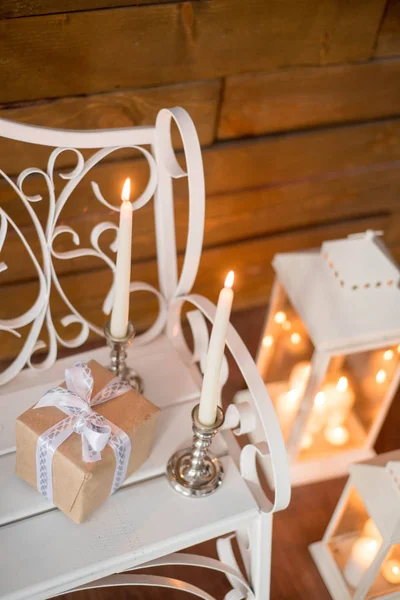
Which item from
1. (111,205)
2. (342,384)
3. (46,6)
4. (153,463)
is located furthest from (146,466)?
(46,6)

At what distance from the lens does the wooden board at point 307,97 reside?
4.88 feet

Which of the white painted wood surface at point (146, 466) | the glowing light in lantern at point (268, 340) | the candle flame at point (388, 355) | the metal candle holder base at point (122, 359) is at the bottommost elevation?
the white painted wood surface at point (146, 466)

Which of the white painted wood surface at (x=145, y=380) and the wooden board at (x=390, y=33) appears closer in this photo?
the white painted wood surface at (x=145, y=380)

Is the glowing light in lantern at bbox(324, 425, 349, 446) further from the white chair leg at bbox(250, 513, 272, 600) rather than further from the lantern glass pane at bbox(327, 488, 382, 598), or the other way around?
the white chair leg at bbox(250, 513, 272, 600)

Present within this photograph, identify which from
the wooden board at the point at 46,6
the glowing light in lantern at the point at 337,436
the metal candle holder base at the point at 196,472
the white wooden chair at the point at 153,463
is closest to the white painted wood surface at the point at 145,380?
the white wooden chair at the point at 153,463

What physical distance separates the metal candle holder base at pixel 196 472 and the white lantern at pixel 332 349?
36cm

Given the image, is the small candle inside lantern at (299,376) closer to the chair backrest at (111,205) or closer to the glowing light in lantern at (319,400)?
the glowing light in lantern at (319,400)

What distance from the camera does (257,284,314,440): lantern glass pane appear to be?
4.70 ft

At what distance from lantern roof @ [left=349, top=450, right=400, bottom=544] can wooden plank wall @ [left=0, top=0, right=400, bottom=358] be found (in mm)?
711

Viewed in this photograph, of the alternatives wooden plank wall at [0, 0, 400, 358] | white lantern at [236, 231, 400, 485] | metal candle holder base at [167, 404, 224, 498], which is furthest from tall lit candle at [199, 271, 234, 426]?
wooden plank wall at [0, 0, 400, 358]

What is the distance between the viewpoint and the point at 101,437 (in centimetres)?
92

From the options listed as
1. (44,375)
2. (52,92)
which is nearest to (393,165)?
(52,92)

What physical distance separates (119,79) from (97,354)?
1.71ft

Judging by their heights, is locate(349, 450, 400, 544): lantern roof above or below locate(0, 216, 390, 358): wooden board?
below
